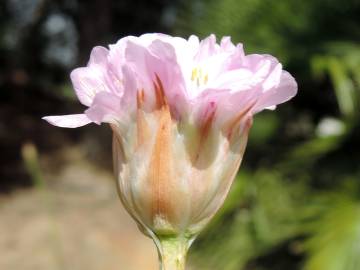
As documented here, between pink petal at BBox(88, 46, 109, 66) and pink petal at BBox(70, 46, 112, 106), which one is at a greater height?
pink petal at BBox(88, 46, 109, 66)

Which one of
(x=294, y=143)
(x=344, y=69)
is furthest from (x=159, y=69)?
(x=294, y=143)

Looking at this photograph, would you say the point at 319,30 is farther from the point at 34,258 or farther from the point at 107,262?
the point at 34,258

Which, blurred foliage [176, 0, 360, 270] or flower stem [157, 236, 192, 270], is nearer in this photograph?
flower stem [157, 236, 192, 270]

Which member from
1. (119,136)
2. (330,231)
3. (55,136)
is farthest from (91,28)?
(119,136)

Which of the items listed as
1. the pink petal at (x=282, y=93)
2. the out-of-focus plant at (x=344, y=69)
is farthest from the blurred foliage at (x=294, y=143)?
the pink petal at (x=282, y=93)

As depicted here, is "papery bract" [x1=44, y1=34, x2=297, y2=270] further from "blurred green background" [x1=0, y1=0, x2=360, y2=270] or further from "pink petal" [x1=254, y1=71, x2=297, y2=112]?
"blurred green background" [x1=0, y1=0, x2=360, y2=270]

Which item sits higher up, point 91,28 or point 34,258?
point 91,28

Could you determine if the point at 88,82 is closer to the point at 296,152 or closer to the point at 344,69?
the point at 344,69

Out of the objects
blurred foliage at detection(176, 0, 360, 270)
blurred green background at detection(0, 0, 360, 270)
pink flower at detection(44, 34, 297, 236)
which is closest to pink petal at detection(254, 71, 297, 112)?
pink flower at detection(44, 34, 297, 236)
